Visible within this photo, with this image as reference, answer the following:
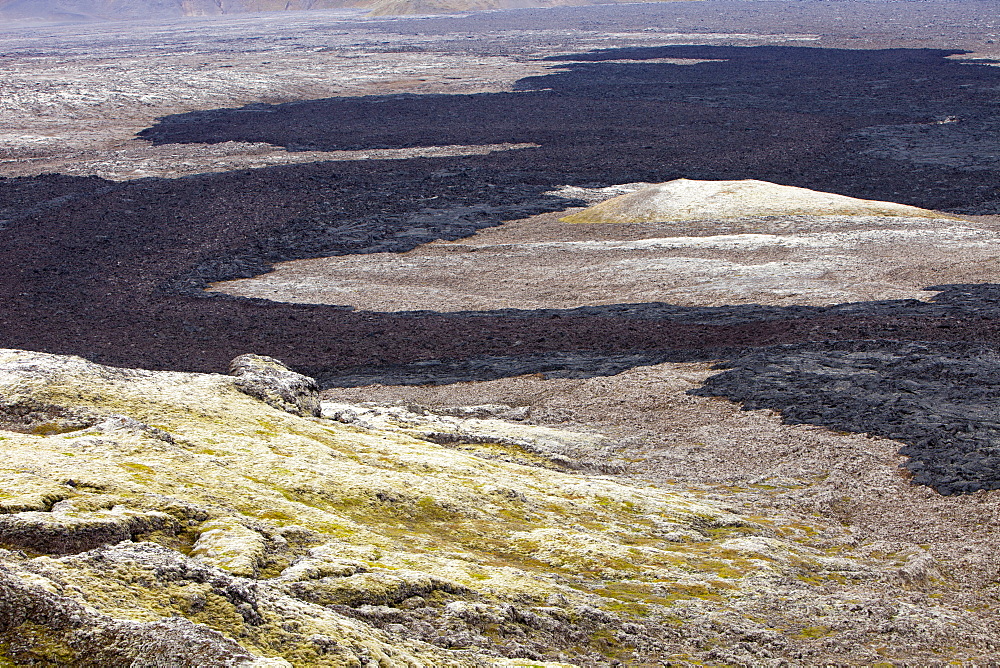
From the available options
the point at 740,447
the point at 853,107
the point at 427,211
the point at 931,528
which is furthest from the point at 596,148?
the point at 931,528

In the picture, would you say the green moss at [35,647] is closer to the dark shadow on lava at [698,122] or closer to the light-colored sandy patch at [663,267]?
the light-colored sandy patch at [663,267]

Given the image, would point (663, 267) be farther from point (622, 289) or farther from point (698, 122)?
point (698, 122)

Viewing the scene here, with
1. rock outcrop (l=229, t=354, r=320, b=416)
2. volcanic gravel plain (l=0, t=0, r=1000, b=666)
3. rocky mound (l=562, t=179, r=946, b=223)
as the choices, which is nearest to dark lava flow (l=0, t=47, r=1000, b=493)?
volcanic gravel plain (l=0, t=0, r=1000, b=666)

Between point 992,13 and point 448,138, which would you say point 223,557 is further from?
point 992,13

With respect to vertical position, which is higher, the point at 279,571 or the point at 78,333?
the point at 279,571

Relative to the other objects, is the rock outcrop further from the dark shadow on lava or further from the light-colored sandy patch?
the dark shadow on lava
